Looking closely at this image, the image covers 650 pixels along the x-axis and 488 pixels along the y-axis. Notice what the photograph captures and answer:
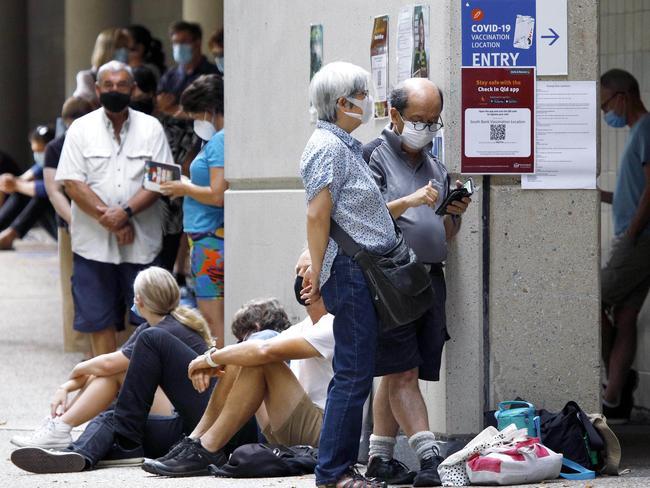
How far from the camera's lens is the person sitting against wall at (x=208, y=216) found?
29.5 ft

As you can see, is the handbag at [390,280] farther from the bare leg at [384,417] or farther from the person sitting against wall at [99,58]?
the person sitting against wall at [99,58]

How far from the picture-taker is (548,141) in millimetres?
6930

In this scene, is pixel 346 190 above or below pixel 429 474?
above

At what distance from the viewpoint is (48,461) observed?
7.15m

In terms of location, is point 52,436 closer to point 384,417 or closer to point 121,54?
point 384,417

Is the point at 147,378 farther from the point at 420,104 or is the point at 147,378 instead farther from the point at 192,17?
the point at 192,17

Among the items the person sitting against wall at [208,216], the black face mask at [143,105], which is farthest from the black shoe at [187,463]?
the black face mask at [143,105]

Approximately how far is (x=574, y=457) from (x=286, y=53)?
2811mm

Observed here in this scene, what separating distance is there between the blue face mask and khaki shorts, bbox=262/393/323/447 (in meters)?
3.10

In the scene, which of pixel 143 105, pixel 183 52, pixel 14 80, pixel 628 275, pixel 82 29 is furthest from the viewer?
pixel 14 80

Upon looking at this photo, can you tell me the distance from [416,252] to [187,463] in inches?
57.1

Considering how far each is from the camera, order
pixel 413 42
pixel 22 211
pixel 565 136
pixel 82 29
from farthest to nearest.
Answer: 1. pixel 82 29
2. pixel 22 211
3. pixel 413 42
4. pixel 565 136

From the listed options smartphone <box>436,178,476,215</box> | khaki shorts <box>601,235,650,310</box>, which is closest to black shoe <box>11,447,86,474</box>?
smartphone <box>436,178,476,215</box>

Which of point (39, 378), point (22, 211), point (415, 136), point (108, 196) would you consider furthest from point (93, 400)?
point (22, 211)
